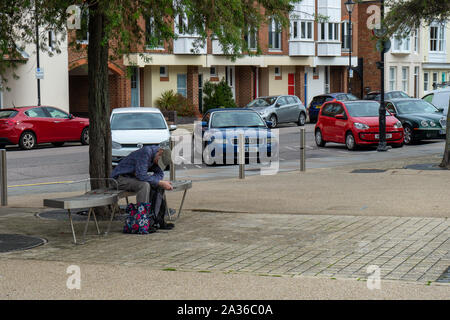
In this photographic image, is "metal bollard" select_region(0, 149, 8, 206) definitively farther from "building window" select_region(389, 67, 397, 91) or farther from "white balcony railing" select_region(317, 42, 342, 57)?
"building window" select_region(389, 67, 397, 91)

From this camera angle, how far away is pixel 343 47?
56.1 metres

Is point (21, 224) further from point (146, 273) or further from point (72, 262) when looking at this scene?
point (146, 273)

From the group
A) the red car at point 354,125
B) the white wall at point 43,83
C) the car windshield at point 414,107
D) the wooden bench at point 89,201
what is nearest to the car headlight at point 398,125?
the red car at point 354,125

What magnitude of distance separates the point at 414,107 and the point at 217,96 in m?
18.2

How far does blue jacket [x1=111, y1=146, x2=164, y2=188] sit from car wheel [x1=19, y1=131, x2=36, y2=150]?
56.0ft

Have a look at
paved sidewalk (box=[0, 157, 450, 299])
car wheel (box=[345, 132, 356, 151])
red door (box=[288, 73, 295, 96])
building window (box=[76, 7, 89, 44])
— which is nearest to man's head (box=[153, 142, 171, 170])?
paved sidewalk (box=[0, 157, 450, 299])

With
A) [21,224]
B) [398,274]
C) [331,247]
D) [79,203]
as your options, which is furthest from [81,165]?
[398,274]

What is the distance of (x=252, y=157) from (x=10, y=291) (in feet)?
45.6

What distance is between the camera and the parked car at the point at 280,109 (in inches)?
1468

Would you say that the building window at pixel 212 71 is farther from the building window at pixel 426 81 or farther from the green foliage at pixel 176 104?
the building window at pixel 426 81

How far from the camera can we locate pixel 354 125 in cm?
2397

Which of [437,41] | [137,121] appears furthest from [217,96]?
[437,41]

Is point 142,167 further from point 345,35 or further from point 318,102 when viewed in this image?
point 345,35

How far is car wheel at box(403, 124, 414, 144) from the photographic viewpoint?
25391 millimetres
